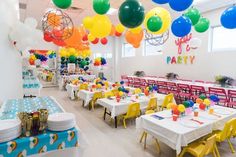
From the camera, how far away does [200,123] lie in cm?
292

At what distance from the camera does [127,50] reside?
13.5m

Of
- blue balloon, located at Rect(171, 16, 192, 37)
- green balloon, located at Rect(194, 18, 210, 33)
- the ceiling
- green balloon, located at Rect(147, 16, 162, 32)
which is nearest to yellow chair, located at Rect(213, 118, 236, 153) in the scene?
blue balloon, located at Rect(171, 16, 192, 37)

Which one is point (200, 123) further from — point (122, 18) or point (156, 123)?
point (122, 18)

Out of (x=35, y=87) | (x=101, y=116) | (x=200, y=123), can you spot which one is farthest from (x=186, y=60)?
(x=35, y=87)

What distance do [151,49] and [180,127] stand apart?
857 cm

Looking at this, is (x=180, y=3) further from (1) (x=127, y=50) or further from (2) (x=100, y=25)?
(1) (x=127, y=50)

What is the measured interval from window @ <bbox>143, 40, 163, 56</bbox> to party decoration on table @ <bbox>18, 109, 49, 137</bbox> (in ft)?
28.8

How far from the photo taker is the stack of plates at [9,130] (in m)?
1.73

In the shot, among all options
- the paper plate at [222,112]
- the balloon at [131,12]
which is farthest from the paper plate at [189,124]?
the balloon at [131,12]


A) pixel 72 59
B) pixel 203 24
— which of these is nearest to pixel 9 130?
pixel 203 24

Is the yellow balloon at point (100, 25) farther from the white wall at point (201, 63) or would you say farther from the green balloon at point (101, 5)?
the white wall at point (201, 63)

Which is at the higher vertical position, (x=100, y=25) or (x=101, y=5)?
(x=101, y=5)

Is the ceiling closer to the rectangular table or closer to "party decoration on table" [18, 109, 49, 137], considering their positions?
the rectangular table

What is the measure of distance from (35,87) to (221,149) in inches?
212
